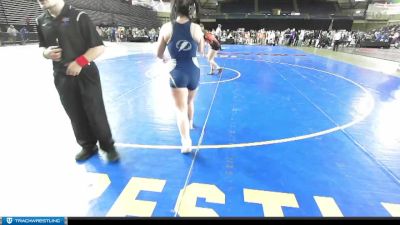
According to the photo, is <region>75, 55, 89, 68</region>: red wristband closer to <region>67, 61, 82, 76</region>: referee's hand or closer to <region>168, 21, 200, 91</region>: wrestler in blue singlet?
<region>67, 61, 82, 76</region>: referee's hand

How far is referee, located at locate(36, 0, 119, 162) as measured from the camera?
2789 mm

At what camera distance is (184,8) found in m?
2.91

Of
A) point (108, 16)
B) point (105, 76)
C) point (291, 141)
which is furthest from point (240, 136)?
point (108, 16)

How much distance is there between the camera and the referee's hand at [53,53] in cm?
276

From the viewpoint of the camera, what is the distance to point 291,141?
159 inches

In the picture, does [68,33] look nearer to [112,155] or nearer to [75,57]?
[75,57]

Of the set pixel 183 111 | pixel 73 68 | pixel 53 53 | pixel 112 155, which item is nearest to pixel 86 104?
pixel 73 68

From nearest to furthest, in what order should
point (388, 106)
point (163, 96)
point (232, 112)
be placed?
point (232, 112) < point (388, 106) < point (163, 96)

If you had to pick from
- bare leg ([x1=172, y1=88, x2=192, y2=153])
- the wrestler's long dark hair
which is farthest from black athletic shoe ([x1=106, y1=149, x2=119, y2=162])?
the wrestler's long dark hair

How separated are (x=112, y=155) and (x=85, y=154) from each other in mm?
381

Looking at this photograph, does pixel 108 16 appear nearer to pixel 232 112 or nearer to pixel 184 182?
pixel 232 112

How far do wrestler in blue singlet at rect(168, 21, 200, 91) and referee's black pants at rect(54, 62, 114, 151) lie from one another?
97 centimetres

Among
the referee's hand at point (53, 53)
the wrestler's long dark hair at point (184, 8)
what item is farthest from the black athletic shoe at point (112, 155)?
the wrestler's long dark hair at point (184, 8)

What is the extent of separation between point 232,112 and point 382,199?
3059mm
